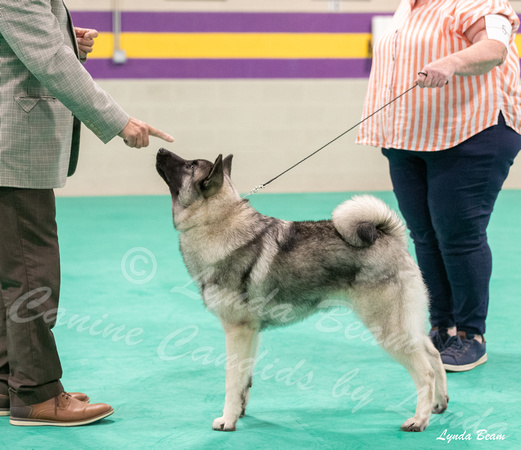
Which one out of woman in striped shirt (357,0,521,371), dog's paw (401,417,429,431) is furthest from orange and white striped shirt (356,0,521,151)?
dog's paw (401,417,429,431)

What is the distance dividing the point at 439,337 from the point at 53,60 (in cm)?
205

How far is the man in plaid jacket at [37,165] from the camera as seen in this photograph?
2.04m

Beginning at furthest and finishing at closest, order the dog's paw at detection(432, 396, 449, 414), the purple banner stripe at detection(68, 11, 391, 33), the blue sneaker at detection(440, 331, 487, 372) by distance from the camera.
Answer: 1. the purple banner stripe at detection(68, 11, 391, 33)
2. the blue sneaker at detection(440, 331, 487, 372)
3. the dog's paw at detection(432, 396, 449, 414)

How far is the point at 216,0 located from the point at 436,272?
5426 mm

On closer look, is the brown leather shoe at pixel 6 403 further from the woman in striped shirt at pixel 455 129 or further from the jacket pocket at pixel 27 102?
the woman in striped shirt at pixel 455 129

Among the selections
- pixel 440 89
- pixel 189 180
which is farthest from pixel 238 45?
pixel 189 180

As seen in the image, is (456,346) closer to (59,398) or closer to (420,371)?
(420,371)

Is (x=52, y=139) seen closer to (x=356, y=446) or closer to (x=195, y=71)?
(x=356, y=446)

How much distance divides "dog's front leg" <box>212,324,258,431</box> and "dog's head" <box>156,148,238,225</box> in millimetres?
462

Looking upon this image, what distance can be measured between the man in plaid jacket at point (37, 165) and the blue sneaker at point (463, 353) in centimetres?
144

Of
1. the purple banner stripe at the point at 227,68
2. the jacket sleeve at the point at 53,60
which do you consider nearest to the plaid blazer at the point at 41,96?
the jacket sleeve at the point at 53,60

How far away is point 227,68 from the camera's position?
25.3 ft

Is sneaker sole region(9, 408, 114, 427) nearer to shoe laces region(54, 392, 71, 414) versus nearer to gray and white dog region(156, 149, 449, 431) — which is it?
shoe laces region(54, 392, 71, 414)

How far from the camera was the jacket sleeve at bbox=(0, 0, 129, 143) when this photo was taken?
78.3 inches
